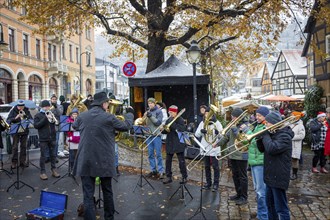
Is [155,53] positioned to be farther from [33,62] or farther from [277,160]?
[33,62]

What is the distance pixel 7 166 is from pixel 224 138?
6372 mm

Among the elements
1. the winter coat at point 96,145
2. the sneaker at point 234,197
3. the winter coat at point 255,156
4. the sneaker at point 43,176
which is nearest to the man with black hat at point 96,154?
the winter coat at point 96,145

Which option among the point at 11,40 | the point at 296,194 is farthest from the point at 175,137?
the point at 11,40

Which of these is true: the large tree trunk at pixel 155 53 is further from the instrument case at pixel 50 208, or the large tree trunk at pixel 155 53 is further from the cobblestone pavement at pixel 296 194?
the instrument case at pixel 50 208

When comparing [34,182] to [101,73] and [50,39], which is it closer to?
[50,39]

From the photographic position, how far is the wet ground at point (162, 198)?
6.30 m

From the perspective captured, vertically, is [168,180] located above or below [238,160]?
below

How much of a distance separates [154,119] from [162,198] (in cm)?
219

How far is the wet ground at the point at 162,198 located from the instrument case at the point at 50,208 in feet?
1.08

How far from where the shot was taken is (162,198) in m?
7.18

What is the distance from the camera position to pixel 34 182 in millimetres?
8258

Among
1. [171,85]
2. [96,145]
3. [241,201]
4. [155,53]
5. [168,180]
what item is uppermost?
[155,53]

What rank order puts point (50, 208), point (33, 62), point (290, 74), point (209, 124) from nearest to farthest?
point (50, 208) < point (209, 124) < point (33, 62) < point (290, 74)

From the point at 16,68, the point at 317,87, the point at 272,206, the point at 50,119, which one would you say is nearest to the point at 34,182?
the point at 50,119
